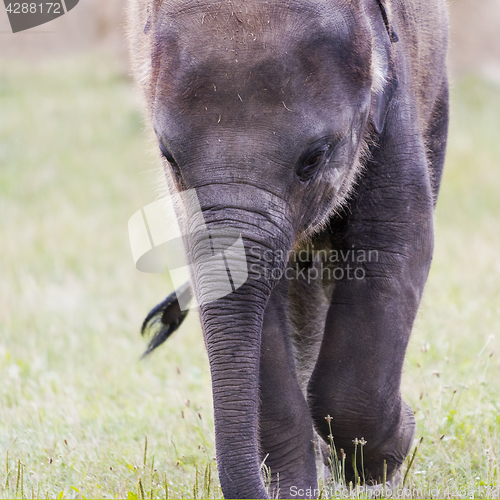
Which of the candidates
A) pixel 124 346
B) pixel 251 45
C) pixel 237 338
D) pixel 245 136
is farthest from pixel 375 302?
pixel 124 346

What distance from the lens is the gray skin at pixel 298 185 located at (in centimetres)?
302

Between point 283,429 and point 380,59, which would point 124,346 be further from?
point 380,59

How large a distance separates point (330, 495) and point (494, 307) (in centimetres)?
366

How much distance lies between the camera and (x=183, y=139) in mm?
3092

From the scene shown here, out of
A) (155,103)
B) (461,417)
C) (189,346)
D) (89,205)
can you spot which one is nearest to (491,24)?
(89,205)

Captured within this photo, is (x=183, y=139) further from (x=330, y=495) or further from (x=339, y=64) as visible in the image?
(x=330, y=495)

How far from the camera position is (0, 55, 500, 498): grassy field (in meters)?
4.26

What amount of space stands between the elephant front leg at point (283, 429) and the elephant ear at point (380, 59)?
1097mm

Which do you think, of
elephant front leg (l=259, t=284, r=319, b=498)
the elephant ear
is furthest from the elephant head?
elephant front leg (l=259, t=284, r=319, b=498)

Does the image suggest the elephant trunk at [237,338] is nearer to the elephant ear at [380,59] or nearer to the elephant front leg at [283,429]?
the elephant front leg at [283,429]

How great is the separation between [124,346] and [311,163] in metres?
4.39

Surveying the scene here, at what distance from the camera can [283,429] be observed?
3719 mm

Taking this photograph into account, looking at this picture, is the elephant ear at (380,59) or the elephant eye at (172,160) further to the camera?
the elephant ear at (380,59)

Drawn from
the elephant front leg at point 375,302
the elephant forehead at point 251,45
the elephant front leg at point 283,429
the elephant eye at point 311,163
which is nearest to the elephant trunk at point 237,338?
the elephant eye at point 311,163
